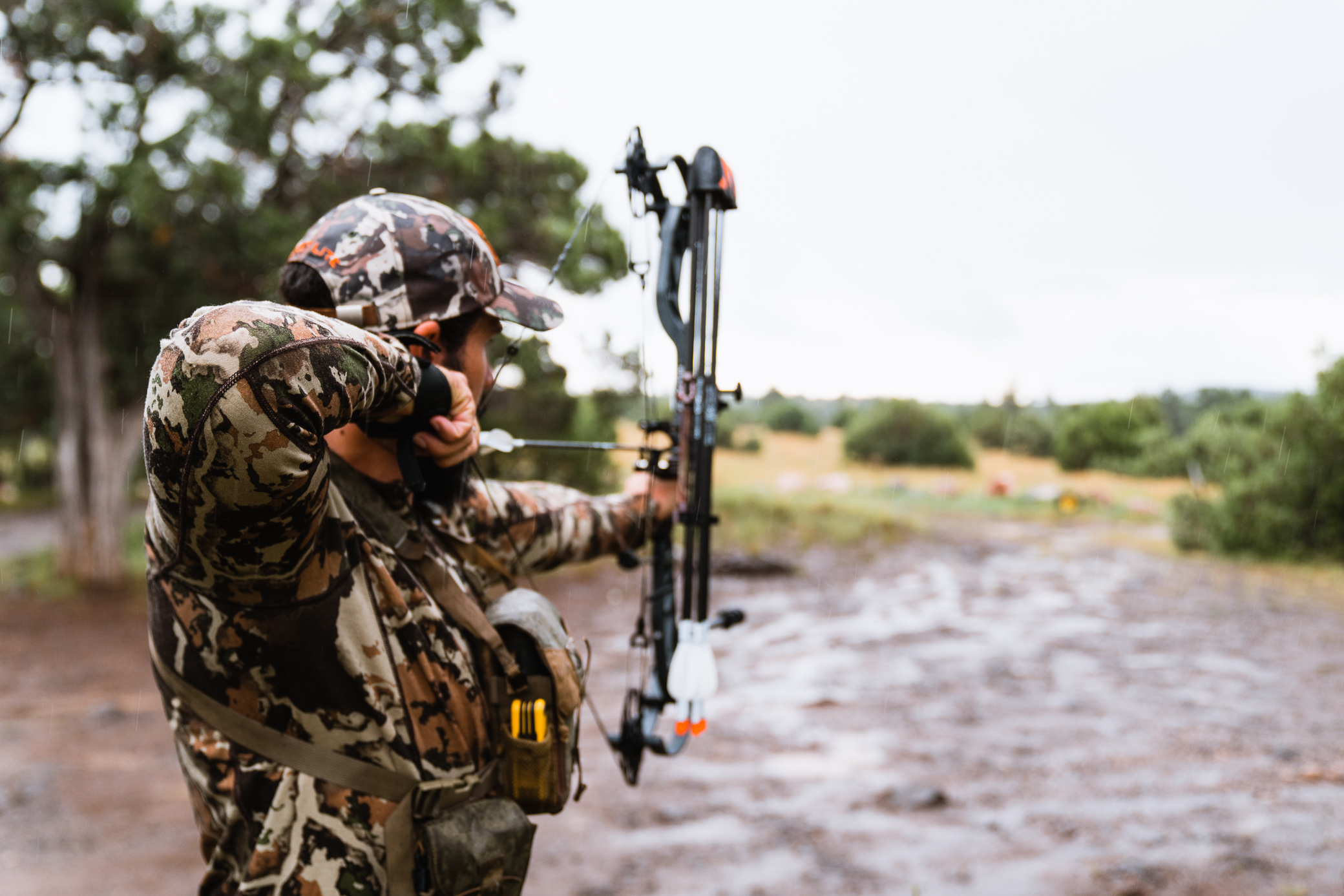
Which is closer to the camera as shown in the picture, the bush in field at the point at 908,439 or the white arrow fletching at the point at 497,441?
the white arrow fletching at the point at 497,441

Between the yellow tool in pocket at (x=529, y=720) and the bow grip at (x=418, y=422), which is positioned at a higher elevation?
the bow grip at (x=418, y=422)

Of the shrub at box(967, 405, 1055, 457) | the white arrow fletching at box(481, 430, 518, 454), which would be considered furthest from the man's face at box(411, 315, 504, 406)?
the shrub at box(967, 405, 1055, 457)

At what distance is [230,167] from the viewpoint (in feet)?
32.1

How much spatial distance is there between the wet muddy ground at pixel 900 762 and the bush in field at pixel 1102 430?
17.4 m

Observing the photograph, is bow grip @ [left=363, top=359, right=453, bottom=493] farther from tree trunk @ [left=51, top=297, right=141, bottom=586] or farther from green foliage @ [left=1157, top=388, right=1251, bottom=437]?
green foliage @ [left=1157, top=388, right=1251, bottom=437]

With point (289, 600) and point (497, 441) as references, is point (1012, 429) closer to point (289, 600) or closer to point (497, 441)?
point (497, 441)

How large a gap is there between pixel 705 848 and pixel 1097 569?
1290 cm

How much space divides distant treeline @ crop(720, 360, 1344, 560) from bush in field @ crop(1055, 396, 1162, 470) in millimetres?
39

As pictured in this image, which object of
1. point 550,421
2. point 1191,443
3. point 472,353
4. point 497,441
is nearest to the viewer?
point 472,353

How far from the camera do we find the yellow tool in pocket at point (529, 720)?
1961 millimetres

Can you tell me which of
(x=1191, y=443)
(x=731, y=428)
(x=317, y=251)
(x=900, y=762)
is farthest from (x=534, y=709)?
(x=731, y=428)

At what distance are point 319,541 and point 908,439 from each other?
32.3 metres

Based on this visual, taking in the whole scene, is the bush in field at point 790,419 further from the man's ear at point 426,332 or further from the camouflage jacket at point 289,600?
the camouflage jacket at point 289,600

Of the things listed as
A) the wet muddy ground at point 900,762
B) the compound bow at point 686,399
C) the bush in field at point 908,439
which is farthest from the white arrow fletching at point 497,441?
the bush in field at point 908,439
